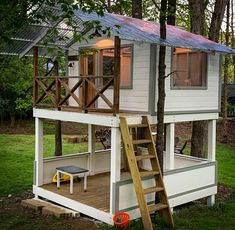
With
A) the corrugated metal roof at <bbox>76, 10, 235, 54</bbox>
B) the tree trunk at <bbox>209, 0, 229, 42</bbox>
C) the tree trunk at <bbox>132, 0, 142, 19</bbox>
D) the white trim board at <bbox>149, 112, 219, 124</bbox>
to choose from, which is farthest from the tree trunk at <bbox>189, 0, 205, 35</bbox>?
the white trim board at <bbox>149, 112, 219, 124</bbox>

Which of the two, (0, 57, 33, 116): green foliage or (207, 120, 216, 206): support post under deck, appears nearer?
(207, 120, 216, 206): support post under deck

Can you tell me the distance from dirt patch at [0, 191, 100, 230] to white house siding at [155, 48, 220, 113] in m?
3.18

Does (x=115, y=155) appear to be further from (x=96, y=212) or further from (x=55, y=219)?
(x=55, y=219)

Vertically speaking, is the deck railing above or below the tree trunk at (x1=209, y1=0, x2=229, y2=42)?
below

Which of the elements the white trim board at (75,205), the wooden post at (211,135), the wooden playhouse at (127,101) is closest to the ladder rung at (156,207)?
the wooden playhouse at (127,101)

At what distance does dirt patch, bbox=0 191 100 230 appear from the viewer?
8.28m

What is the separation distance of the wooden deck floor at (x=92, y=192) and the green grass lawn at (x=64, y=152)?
0.88 m

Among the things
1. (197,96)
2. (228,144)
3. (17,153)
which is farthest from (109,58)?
(228,144)

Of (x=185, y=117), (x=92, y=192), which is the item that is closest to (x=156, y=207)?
(x=92, y=192)

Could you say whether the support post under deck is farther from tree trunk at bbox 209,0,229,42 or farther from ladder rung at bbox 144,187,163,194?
tree trunk at bbox 209,0,229,42

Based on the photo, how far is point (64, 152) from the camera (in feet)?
58.5

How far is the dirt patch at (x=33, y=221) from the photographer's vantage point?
8.28 metres

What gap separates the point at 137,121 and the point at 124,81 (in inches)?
56.1

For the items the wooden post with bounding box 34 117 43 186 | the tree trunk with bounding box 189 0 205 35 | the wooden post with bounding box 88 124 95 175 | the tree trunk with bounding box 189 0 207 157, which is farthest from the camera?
the tree trunk with bounding box 189 0 205 35
